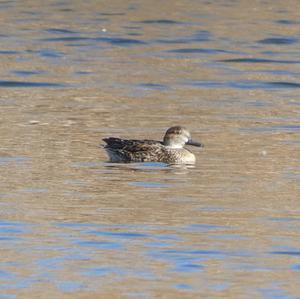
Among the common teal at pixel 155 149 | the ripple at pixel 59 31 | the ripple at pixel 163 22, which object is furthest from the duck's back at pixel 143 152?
the ripple at pixel 163 22

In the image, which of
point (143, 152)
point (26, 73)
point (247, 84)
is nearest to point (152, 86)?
point (247, 84)

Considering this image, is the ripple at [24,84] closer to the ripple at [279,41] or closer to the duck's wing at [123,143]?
the duck's wing at [123,143]

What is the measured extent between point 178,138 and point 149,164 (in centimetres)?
39

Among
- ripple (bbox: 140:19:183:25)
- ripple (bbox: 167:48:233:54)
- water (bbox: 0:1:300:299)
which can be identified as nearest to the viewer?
Answer: water (bbox: 0:1:300:299)

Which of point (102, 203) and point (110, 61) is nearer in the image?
point (102, 203)

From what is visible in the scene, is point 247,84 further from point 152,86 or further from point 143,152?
point 143,152

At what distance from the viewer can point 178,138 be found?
13797mm

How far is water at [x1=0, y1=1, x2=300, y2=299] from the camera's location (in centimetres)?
866

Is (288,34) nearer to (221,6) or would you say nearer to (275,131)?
(221,6)

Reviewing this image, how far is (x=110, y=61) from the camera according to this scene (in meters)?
21.7

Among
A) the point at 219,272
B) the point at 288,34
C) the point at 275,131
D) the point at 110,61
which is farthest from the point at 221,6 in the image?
the point at 219,272

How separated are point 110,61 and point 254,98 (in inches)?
167

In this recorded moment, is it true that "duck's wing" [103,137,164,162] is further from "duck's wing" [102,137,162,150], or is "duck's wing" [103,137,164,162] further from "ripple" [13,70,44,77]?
"ripple" [13,70,44,77]

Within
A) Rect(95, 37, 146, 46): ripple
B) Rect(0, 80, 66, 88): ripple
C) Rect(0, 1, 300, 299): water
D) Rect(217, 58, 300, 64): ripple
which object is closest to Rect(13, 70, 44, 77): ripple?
Rect(0, 1, 300, 299): water
